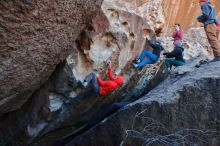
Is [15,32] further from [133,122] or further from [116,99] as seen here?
[116,99]

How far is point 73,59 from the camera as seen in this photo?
8500 mm

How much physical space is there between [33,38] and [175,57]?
174 inches

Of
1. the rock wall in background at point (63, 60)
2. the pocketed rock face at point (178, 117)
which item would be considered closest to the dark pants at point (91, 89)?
the rock wall in background at point (63, 60)

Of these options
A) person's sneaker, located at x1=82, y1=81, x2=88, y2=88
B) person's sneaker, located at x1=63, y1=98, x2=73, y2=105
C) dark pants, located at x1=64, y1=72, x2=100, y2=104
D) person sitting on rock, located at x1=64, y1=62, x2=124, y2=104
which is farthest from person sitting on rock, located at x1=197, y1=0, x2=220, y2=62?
person's sneaker, located at x1=63, y1=98, x2=73, y2=105

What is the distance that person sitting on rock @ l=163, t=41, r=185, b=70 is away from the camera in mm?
9328

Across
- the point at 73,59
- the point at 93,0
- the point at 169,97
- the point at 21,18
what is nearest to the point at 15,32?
the point at 21,18

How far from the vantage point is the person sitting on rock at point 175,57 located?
30.6 ft

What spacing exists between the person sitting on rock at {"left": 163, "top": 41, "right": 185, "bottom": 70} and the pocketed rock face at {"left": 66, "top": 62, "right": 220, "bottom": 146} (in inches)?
74.0

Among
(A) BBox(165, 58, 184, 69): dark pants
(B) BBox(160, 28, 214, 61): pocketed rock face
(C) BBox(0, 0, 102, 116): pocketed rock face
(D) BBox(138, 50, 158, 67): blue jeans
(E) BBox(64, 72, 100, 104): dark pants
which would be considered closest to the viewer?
(C) BBox(0, 0, 102, 116): pocketed rock face

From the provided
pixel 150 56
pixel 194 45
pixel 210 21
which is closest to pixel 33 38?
pixel 150 56

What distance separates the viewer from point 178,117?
22.0ft

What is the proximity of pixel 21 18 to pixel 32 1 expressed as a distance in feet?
1.24

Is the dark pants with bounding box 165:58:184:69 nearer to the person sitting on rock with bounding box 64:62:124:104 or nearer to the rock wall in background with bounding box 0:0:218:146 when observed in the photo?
the rock wall in background with bounding box 0:0:218:146

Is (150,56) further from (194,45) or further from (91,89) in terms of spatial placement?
(194,45)
